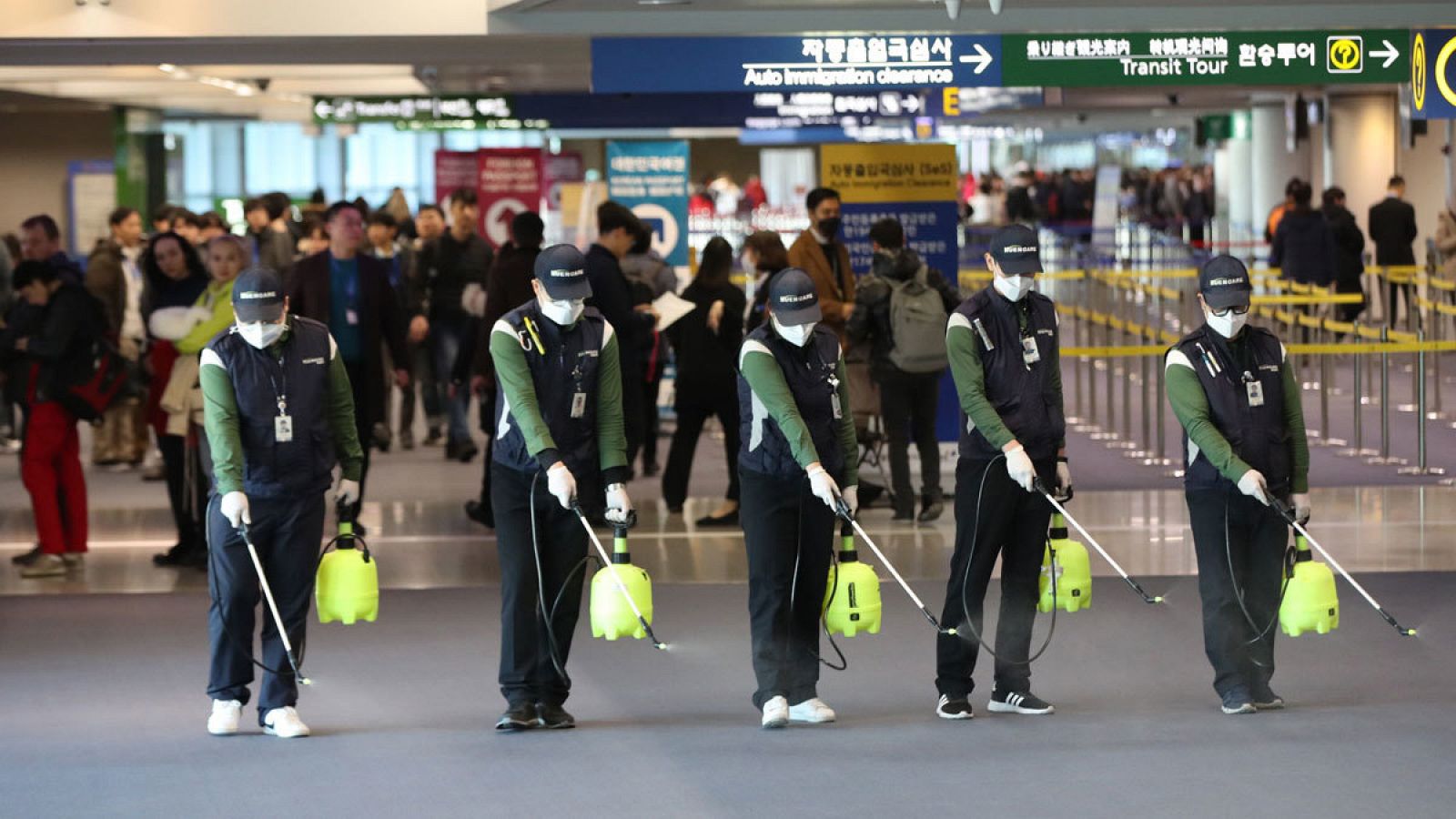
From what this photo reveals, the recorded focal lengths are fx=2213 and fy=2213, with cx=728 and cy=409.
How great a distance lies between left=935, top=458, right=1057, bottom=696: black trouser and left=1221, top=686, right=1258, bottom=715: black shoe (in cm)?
76

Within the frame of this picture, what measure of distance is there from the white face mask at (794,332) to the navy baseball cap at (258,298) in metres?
1.84

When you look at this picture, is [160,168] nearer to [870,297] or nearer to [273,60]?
[273,60]

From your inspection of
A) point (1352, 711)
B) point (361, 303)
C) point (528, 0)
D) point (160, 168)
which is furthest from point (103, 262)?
point (160, 168)

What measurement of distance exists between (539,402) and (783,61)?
4.65 meters

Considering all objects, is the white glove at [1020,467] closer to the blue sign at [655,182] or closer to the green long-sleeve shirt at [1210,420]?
the green long-sleeve shirt at [1210,420]

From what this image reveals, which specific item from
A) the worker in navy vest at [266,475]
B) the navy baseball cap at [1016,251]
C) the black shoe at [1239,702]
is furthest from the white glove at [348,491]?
the black shoe at [1239,702]

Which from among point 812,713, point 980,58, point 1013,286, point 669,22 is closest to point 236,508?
point 812,713

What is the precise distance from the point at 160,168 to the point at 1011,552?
2717 cm

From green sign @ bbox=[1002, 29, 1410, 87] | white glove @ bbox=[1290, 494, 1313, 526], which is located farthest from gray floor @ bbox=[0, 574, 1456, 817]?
green sign @ bbox=[1002, 29, 1410, 87]

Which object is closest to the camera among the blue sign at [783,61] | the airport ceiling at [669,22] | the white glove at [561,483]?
the white glove at [561,483]

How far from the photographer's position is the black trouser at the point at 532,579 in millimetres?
8242

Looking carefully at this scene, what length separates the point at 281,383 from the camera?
815 centimetres

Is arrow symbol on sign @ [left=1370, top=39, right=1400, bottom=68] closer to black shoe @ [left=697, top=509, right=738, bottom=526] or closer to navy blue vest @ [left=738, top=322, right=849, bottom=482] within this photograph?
black shoe @ [left=697, top=509, right=738, bottom=526]

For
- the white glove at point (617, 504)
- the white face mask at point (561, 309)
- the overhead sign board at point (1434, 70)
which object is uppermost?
the overhead sign board at point (1434, 70)
